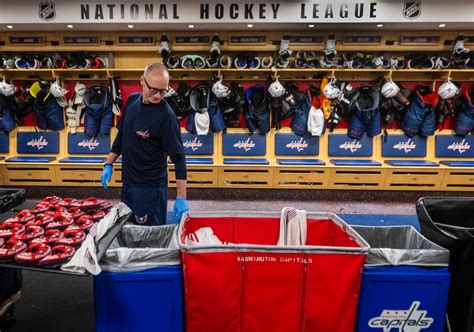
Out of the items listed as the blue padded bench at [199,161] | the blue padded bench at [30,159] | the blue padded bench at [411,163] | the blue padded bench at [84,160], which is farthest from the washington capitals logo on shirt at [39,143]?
the blue padded bench at [411,163]

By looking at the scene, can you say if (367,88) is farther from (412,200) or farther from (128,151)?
(128,151)

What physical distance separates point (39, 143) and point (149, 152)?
12.9 feet

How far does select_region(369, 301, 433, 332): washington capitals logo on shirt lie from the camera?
5.41ft

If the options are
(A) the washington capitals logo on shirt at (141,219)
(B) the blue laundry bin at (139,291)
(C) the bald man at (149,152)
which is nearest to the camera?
(B) the blue laundry bin at (139,291)

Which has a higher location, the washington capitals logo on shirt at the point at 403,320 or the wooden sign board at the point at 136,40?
the wooden sign board at the point at 136,40

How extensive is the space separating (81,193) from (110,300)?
3.75 m

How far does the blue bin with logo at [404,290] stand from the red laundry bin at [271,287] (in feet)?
0.23

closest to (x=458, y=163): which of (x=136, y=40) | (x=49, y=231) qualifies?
(x=136, y=40)

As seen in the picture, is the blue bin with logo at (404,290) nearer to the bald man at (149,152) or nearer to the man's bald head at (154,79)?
the bald man at (149,152)

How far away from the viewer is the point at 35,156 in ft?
17.2

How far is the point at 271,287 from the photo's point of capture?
1.62 metres

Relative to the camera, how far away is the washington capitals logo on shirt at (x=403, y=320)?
165 cm

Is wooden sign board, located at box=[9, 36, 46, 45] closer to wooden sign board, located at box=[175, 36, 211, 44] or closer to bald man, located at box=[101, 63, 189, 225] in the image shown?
wooden sign board, located at box=[175, 36, 211, 44]

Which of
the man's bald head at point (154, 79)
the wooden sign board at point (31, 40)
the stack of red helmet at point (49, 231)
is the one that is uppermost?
the wooden sign board at point (31, 40)
